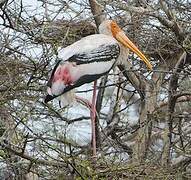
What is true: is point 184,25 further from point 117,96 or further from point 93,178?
point 93,178

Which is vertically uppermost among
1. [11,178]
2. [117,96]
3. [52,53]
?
[52,53]

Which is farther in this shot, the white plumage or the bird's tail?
the bird's tail

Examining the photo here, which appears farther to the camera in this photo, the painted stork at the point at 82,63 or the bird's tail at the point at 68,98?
the bird's tail at the point at 68,98

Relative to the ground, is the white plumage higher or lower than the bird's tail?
higher

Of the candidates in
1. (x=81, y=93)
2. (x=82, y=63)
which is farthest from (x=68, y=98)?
(x=81, y=93)

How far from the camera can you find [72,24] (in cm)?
369

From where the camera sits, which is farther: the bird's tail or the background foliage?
the bird's tail

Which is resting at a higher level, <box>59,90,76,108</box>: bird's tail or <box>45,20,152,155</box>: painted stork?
<box>45,20,152,155</box>: painted stork

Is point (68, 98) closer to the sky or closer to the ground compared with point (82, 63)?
closer to the ground

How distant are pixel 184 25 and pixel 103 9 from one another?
0.51 meters

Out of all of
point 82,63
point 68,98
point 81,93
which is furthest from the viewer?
point 81,93

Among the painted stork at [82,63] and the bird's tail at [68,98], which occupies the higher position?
the painted stork at [82,63]

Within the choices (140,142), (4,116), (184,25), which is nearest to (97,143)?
(140,142)

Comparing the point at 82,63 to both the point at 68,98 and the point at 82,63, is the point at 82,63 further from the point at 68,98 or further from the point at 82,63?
the point at 68,98
